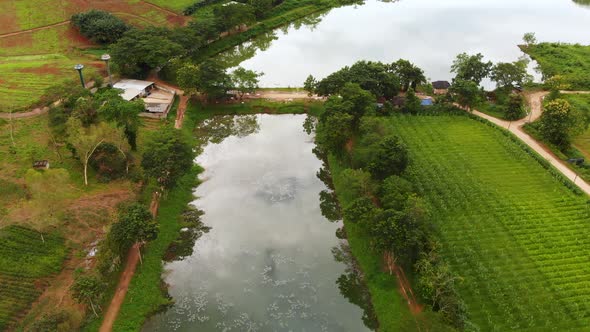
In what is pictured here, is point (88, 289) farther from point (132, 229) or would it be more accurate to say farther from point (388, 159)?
point (388, 159)

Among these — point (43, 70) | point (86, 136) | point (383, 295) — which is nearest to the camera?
point (383, 295)

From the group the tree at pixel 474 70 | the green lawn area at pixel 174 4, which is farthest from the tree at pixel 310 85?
the green lawn area at pixel 174 4

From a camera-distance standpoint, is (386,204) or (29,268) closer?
(29,268)

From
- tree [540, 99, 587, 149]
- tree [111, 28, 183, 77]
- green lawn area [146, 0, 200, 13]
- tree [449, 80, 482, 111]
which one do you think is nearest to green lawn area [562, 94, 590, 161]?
tree [540, 99, 587, 149]

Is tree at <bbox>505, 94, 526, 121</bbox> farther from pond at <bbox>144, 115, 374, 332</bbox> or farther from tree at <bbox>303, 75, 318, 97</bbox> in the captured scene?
pond at <bbox>144, 115, 374, 332</bbox>

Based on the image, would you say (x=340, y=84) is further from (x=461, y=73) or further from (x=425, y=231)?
(x=425, y=231)

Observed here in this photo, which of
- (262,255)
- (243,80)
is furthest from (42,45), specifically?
(262,255)

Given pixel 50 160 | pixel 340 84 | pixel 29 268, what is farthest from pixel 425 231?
pixel 50 160
